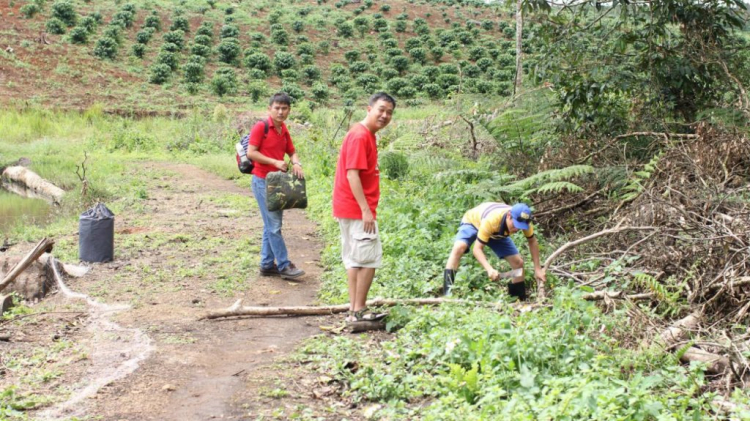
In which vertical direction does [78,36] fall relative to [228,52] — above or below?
above

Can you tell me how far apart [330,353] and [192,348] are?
107 cm

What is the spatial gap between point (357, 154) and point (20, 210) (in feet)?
37.5

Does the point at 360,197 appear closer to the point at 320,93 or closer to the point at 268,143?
the point at 268,143

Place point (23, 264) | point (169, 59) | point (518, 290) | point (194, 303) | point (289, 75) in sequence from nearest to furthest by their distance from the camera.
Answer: point (518, 290)
point (194, 303)
point (23, 264)
point (169, 59)
point (289, 75)

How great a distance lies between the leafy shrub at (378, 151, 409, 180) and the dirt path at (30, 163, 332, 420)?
Result: 5.57 feet

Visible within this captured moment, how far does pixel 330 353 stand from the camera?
5.00 m

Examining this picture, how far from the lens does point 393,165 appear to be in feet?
38.9

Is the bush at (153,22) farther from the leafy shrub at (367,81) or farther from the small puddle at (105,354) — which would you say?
the small puddle at (105,354)

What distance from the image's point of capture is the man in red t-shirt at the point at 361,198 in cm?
519

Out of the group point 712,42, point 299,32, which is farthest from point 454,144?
point 299,32

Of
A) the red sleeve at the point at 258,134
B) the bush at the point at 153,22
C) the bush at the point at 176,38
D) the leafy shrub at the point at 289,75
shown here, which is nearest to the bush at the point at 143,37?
the bush at the point at 176,38

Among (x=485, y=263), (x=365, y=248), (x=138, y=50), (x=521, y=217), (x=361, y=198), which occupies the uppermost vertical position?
(x=138, y=50)

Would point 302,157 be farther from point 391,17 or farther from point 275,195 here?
point 391,17

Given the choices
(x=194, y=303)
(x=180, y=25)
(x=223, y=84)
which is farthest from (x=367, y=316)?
(x=180, y=25)
